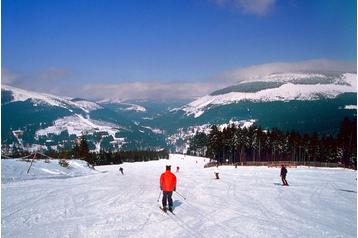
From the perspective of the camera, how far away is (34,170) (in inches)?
1769

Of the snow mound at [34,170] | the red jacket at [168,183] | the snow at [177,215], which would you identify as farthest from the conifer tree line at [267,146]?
the red jacket at [168,183]

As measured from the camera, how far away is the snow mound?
3836 centimetres

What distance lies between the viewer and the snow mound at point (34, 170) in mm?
38362

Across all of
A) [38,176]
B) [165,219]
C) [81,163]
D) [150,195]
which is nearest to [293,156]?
[81,163]

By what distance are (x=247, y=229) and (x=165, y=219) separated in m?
3.52

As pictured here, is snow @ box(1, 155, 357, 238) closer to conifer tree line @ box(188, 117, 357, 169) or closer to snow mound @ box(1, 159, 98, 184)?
snow mound @ box(1, 159, 98, 184)

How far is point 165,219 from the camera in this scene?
16266 millimetres

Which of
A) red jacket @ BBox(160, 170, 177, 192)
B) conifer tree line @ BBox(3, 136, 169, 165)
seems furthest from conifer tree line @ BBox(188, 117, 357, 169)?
red jacket @ BBox(160, 170, 177, 192)

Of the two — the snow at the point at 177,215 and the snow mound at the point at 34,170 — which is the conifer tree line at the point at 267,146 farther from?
the snow at the point at 177,215

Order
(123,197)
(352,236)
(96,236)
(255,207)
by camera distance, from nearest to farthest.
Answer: (96,236), (352,236), (255,207), (123,197)

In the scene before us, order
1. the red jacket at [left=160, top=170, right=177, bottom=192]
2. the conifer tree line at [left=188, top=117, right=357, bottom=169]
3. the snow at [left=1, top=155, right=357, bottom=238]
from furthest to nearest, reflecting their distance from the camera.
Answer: the conifer tree line at [left=188, top=117, right=357, bottom=169] < the red jacket at [left=160, top=170, right=177, bottom=192] < the snow at [left=1, top=155, right=357, bottom=238]

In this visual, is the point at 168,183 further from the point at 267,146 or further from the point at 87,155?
the point at 267,146

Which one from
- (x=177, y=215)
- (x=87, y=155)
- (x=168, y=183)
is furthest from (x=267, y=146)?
(x=177, y=215)

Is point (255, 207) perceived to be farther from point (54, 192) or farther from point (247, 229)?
point (54, 192)
